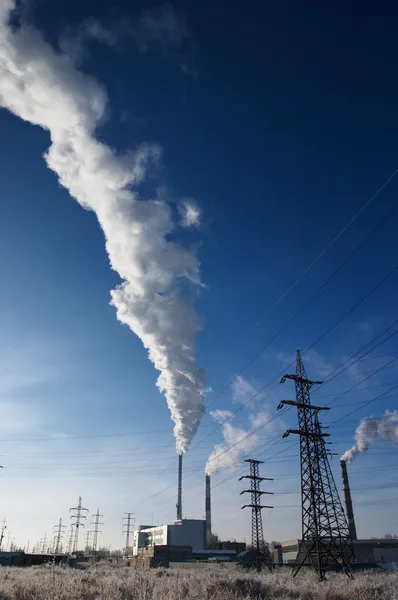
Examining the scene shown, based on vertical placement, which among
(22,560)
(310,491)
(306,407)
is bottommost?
(22,560)

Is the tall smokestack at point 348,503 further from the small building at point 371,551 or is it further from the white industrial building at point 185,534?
the white industrial building at point 185,534

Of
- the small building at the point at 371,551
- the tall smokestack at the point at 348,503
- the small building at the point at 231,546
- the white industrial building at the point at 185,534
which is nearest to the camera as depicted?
the small building at the point at 371,551

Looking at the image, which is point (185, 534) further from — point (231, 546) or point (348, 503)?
point (348, 503)

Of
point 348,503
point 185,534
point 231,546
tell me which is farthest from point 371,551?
point 231,546

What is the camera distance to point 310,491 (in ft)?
94.4

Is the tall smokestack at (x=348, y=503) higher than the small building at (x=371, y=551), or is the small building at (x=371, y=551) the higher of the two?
the tall smokestack at (x=348, y=503)

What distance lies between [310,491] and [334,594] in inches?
612

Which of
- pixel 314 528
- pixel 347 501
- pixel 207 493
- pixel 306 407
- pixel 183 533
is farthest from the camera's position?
pixel 207 493

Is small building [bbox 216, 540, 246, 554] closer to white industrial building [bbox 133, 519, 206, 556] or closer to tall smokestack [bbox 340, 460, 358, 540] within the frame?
white industrial building [bbox 133, 519, 206, 556]

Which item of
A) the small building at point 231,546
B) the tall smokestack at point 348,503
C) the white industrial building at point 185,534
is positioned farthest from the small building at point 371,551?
the small building at point 231,546

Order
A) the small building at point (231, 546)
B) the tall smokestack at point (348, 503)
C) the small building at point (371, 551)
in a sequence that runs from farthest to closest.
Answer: the small building at point (231, 546)
the tall smokestack at point (348, 503)
the small building at point (371, 551)

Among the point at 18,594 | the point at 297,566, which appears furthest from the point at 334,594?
A: the point at 297,566

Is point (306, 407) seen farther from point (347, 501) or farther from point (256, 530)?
point (347, 501)

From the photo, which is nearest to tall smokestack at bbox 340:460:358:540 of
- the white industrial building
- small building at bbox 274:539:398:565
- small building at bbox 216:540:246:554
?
small building at bbox 274:539:398:565
